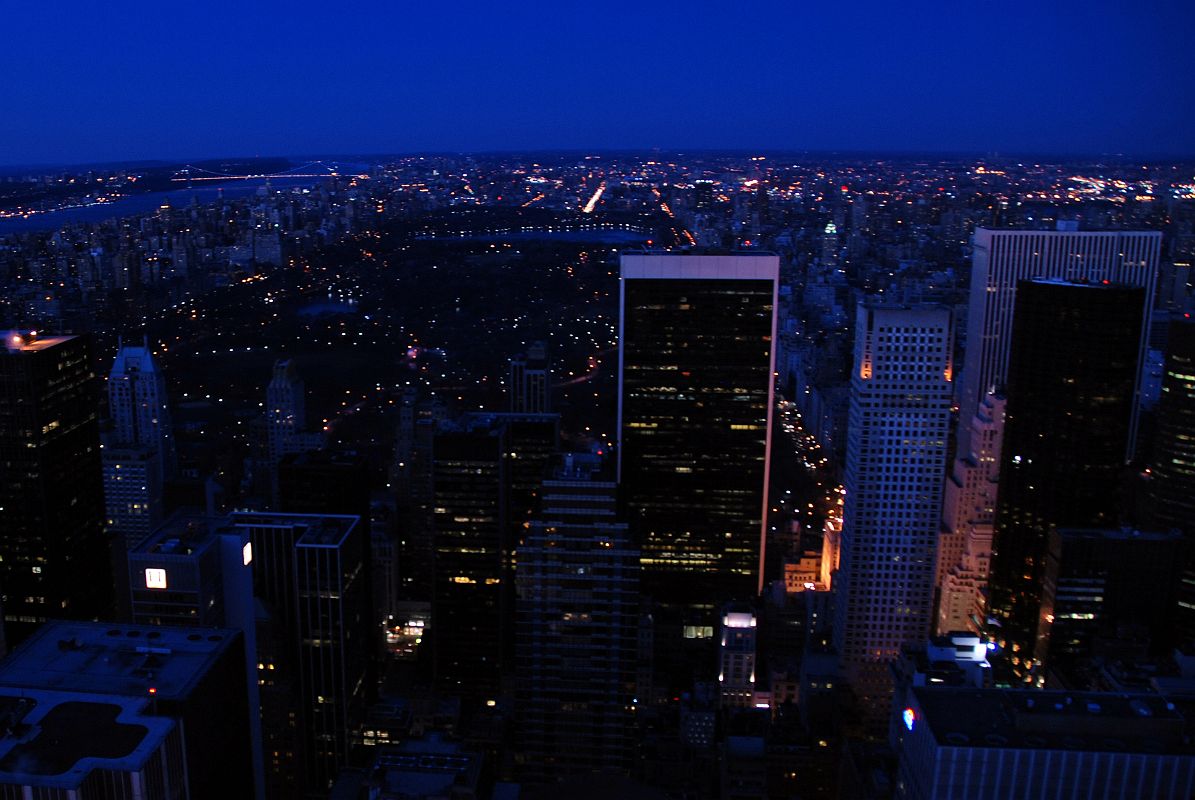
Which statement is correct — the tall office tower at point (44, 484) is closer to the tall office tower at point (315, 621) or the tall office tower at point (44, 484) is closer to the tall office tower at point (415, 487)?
the tall office tower at point (315, 621)

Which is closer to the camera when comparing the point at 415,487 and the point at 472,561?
the point at 472,561

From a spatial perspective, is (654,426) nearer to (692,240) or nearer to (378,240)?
(692,240)

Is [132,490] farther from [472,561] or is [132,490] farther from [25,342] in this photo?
[472,561]

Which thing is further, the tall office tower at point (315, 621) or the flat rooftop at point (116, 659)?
the tall office tower at point (315, 621)

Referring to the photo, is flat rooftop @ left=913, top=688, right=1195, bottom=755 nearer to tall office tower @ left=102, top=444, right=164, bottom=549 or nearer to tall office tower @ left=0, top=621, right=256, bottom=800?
tall office tower @ left=0, top=621, right=256, bottom=800

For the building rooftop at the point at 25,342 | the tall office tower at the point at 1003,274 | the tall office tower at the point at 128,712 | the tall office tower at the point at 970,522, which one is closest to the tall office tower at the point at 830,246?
the tall office tower at the point at 1003,274

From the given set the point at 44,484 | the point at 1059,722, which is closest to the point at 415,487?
the point at 44,484
